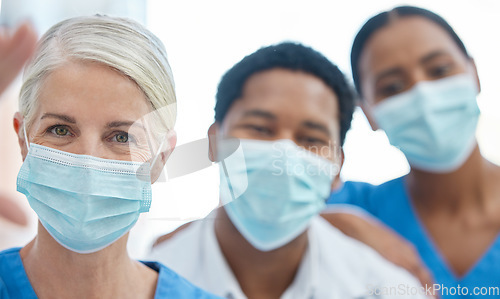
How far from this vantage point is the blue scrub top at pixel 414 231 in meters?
1.01

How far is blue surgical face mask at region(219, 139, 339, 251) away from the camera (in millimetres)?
906

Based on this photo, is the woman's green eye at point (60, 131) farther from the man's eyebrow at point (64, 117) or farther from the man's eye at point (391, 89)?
the man's eye at point (391, 89)

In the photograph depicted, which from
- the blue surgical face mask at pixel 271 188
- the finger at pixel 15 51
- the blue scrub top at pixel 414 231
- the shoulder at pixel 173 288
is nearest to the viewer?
the finger at pixel 15 51

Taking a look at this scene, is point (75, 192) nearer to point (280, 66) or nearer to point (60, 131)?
point (60, 131)

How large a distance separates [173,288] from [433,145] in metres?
0.62

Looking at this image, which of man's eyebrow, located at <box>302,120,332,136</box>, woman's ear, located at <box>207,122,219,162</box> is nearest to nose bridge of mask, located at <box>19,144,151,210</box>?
woman's ear, located at <box>207,122,219,162</box>

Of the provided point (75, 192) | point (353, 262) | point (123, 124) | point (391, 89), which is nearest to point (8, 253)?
point (75, 192)

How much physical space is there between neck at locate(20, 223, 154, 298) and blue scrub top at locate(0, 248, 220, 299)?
1 cm

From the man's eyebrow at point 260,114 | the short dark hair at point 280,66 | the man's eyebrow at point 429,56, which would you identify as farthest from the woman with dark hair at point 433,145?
the man's eyebrow at point 260,114

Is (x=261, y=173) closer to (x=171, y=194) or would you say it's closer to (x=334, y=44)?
(x=171, y=194)

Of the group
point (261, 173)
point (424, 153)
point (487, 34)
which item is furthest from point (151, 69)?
point (487, 34)

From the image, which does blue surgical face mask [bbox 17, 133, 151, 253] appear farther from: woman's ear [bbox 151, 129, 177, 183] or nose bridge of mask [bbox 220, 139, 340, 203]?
nose bridge of mask [bbox 220, 139, 340, 203]

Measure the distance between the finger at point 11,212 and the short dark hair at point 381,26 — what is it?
0.73 meters

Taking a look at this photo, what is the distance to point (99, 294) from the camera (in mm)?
762
